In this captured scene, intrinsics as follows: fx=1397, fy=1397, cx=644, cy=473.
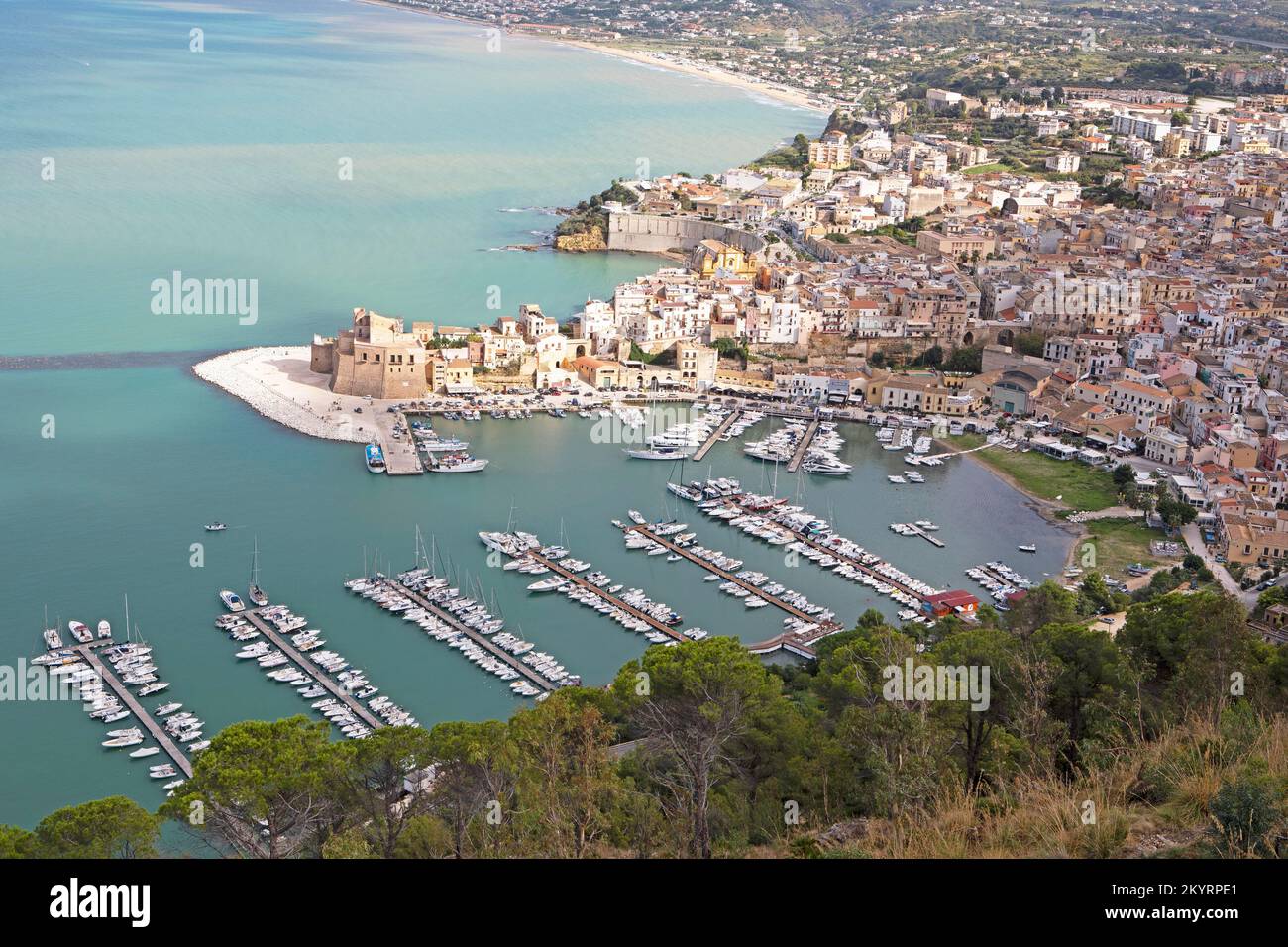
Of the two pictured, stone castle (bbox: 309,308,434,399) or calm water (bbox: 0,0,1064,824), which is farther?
stone castle (bbox: 309,308,434,399)

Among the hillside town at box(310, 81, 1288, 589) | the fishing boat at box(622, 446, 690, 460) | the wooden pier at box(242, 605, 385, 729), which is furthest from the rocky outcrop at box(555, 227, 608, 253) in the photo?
the wooden pier at box(242, 605, 385, 729)

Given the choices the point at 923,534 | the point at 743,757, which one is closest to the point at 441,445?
the point at 923,534

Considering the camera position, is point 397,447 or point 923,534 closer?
point 923,534

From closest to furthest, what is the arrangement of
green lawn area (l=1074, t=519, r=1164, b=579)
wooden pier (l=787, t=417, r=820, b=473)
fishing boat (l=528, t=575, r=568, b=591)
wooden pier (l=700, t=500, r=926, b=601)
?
fishing boat (l=528, t=575, r=568, b=591)
wooden pier (l=700, t=500, r=926, b=601)
green lawn area (l=1074, t=519, r=1164, b=579)
wooden pier (l=787, t=417, r=820, b=473)

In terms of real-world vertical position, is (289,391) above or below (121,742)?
above

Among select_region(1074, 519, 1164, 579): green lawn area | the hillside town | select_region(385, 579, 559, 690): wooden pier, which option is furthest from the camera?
the hillside town

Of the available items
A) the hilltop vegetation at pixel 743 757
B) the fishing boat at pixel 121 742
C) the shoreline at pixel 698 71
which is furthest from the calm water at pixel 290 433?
the hilltop vegetation at pixel 743 757

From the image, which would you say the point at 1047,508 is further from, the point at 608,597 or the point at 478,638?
the point at 478,638

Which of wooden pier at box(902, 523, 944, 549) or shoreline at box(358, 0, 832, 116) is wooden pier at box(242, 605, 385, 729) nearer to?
wooden pier at box(902, 523, 944, 549)
